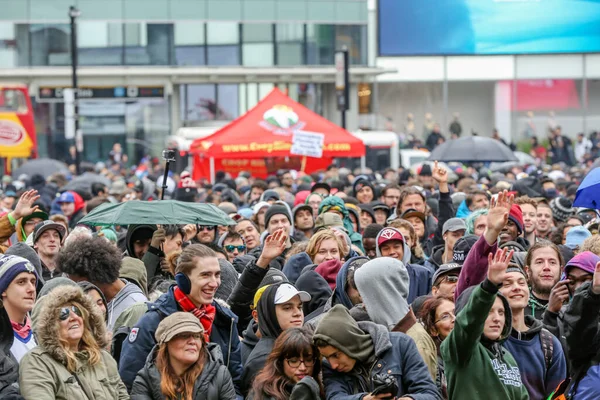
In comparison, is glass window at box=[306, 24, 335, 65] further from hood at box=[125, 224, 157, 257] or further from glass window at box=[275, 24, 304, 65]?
hood at box=[125, 224, 157, 257]

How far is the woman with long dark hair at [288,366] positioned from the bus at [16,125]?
22115 millimetres

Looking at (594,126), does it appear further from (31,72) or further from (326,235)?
(326,235)

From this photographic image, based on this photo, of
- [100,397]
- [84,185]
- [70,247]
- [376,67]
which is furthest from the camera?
[376,67]

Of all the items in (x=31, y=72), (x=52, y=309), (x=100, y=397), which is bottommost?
(x=100, y=397)

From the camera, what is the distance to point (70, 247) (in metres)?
8.59

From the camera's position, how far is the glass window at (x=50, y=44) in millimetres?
42781

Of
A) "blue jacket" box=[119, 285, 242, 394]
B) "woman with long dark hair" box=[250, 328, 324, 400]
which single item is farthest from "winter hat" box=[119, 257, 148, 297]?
"woman with long dark hair" box=[250, 328, 324, 400]

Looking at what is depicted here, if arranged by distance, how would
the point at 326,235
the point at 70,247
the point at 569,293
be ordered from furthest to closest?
the point at 326,235
the point at 70,247
the point at 569,293

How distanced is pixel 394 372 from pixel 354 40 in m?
39.7

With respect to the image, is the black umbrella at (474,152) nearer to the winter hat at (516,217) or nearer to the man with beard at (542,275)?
the winter hat at (516,217)

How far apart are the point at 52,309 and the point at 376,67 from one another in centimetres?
3915

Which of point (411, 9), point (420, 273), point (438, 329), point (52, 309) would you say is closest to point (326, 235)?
point (420, 273)

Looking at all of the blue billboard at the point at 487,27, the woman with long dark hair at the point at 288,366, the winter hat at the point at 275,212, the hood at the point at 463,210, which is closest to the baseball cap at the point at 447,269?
the woman with long dark hair at the point at 288,366

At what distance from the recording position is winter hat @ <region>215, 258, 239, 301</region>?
8.97 m
